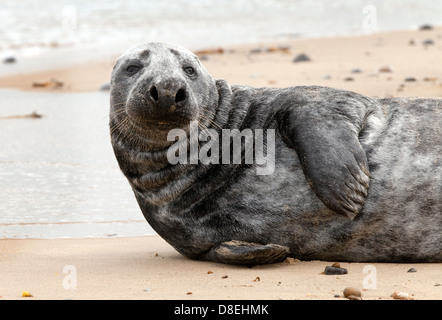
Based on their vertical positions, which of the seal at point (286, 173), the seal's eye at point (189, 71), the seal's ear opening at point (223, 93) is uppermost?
the seal's eye at point (189, 71)

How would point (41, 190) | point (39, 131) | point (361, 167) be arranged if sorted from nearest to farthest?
point (361, 167) → point (41, 190) → point (39, 131)

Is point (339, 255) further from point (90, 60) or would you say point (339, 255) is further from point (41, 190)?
point (90, 60)

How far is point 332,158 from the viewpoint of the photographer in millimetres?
4176

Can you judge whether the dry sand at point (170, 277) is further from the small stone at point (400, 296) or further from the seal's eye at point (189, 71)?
the seal's eye at point (189, 71)

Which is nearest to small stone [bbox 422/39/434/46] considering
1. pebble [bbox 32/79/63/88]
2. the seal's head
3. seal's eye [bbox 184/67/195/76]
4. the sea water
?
pebble [bbox 32/79/63/88]

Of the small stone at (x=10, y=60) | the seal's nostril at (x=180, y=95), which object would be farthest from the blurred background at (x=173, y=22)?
the seal's nostril at (x=180, y=95)

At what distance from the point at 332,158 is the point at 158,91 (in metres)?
0.88

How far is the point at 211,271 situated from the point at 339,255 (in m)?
0.68

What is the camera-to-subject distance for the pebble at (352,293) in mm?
3555

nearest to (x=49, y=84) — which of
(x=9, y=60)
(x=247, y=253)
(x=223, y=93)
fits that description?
(x=9, y=60)

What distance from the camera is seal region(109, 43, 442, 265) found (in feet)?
14.0

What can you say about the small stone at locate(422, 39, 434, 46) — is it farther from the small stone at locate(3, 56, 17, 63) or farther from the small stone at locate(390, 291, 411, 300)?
the small stone at locate(390, 291, 411, 300)

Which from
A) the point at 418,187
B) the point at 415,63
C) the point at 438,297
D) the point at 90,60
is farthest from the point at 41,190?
the point at 90,60

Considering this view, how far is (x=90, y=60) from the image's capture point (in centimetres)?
1465
